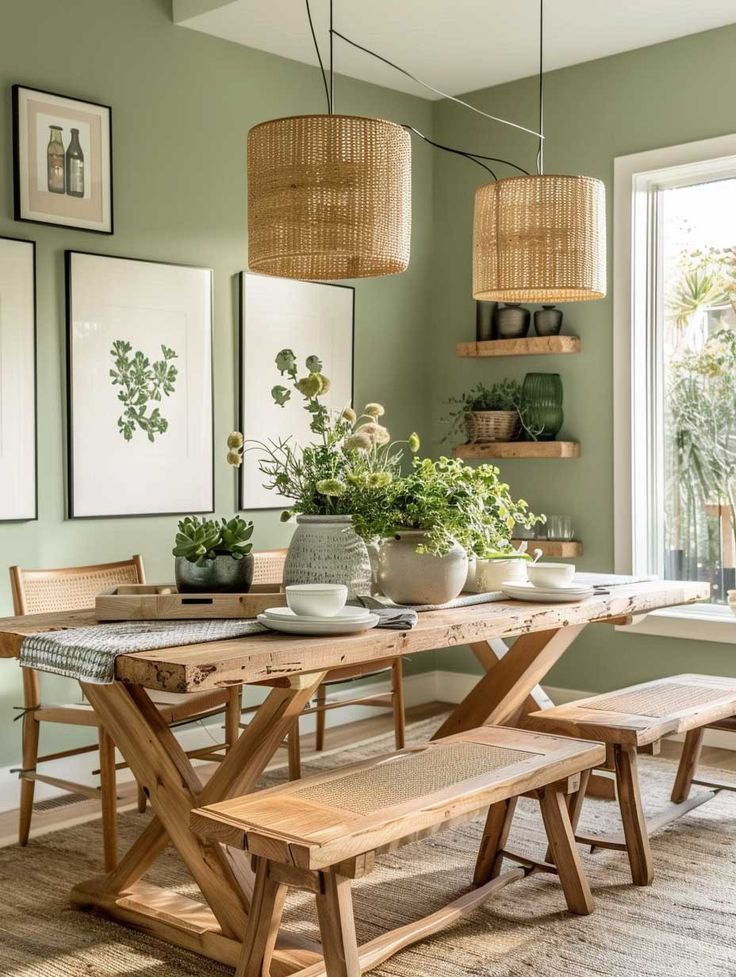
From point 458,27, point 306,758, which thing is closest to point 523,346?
point 458,27

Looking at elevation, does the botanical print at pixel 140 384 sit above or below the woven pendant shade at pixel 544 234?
below

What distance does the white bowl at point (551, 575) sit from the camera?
3162mm

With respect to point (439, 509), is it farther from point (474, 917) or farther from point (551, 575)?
point (474, 917)

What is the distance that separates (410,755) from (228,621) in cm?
53

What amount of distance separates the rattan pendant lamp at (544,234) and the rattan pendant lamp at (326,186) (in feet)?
1.48

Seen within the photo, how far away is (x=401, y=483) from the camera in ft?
9.36

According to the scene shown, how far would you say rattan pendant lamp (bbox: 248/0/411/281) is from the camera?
2604mm

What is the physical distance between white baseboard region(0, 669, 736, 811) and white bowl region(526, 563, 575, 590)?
67.2 inches

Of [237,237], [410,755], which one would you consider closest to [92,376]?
[237,237]

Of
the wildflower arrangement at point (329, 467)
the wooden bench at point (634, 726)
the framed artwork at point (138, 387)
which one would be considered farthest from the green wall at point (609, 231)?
the wildflower arrangement at point (329, 467)

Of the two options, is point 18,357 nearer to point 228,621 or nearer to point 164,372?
point 164,372

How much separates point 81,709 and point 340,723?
185 cm

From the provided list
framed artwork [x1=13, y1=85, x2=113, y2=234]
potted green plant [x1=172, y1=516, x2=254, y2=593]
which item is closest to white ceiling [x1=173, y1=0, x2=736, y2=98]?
framed artwork [x1=13, y1=85, x2=113, y2=234]

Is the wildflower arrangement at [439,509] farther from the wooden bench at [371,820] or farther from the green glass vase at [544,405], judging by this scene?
the green glass vase at [544,405]
